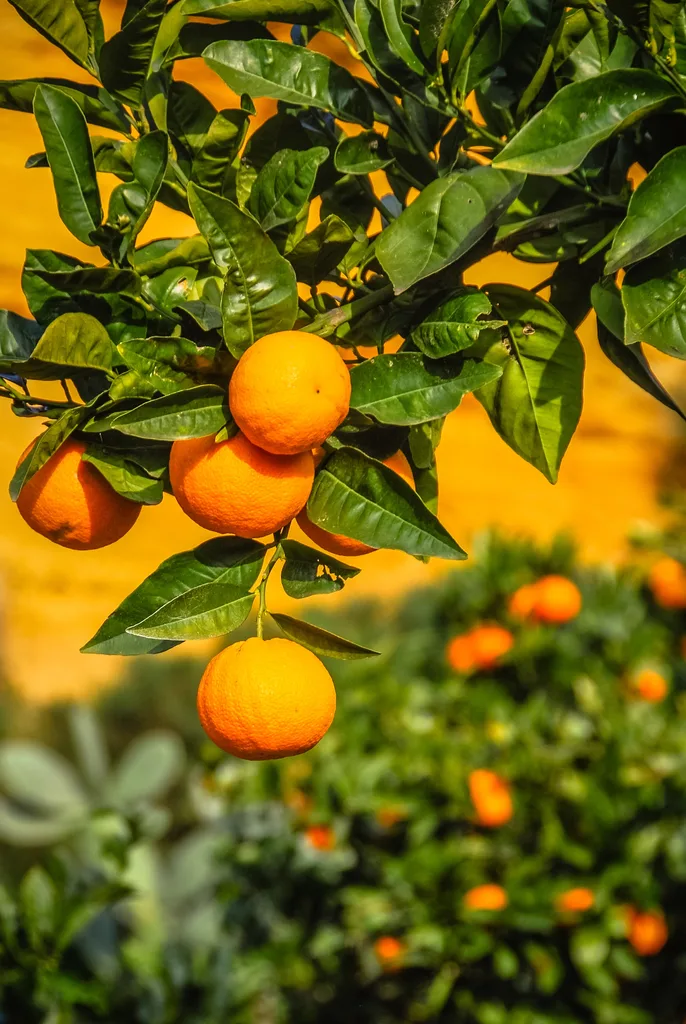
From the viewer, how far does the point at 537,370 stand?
56 cm

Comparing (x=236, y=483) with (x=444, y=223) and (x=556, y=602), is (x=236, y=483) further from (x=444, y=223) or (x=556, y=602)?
(x=556, y=602)

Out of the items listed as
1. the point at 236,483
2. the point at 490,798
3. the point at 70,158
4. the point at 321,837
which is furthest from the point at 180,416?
the point at 321,837

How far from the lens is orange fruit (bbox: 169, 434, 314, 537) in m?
0.48

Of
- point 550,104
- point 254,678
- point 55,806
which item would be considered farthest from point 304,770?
point 550,104

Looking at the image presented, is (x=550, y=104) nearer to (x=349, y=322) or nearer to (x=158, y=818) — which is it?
(x=349, y=322)

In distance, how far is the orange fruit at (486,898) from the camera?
1.74m

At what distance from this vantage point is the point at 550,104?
46 cm

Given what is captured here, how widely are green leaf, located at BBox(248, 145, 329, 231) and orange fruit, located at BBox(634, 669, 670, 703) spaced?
65.0 inches

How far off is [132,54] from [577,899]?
1.59 meters

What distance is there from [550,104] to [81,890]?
61.2 inches

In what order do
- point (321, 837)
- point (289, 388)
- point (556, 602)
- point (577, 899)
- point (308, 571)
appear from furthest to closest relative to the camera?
point (556, 602), point (321, 837), point (577, 899), point (308, 571), point (289, 388)

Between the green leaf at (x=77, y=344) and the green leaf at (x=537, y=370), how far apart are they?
0.21 metres

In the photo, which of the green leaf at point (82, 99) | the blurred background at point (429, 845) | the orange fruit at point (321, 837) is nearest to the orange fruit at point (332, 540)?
the green leaf at point (82, 99)

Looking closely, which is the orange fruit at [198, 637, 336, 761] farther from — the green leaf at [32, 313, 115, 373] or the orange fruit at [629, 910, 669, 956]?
the orange fruit at [629, 910, 669, 956]
